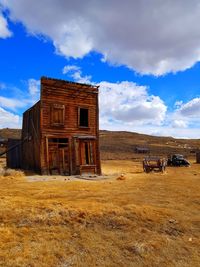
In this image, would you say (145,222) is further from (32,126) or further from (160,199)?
(32,126)

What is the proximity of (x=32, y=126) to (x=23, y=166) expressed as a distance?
4.91 meters

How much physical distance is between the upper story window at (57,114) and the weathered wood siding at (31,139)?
1180mm

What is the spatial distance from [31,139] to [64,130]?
3.57 meters

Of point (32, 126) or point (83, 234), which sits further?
point (32, 126)

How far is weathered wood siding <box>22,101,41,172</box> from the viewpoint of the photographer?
83.9 feet

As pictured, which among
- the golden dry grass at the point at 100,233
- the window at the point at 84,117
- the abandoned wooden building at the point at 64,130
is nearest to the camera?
the golden dry grass at the point at 100,233

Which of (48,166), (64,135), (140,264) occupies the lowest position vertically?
(140,264)

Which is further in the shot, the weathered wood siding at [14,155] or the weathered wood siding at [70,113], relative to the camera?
the weathered wood siding at [14,155]

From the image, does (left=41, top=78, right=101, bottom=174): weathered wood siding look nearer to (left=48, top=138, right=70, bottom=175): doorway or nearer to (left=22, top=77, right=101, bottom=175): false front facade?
(left=22, top=77, right=101, bottom=175): false front facade

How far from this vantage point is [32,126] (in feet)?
90.1

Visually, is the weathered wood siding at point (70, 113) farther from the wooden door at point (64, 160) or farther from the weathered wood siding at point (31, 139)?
the weathered wood siding at point (31, 139)

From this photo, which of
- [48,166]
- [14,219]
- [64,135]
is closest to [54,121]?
[64,135]

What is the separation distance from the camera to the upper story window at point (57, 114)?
25.6 m

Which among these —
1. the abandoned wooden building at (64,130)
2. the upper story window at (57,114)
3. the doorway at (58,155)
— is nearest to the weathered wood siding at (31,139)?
the abandoned wooden building at (64,130)
